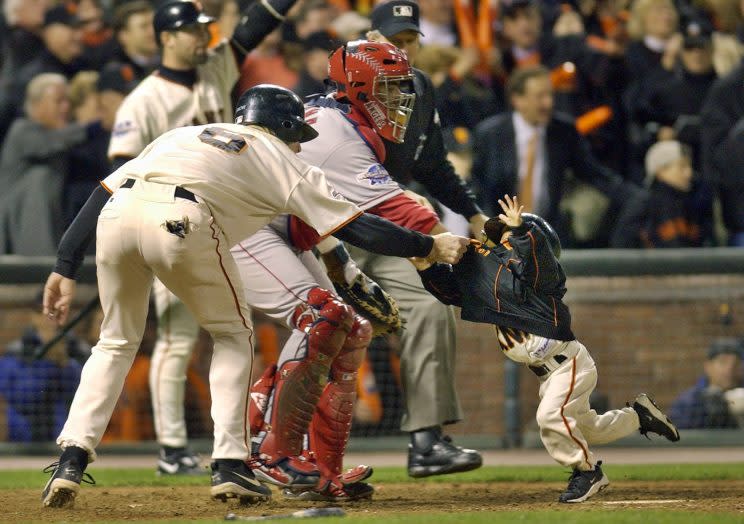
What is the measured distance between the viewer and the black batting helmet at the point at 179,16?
8234 mm

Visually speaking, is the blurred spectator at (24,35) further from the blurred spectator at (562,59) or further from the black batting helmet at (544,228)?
the black batting helmet at (544,228)

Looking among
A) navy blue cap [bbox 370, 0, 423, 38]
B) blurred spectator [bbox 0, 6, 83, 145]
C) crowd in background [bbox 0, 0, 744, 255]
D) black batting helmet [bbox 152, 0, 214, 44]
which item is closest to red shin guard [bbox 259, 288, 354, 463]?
navy blue cap [bbox 370, 0, 423, 38]

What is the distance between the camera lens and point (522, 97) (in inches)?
408

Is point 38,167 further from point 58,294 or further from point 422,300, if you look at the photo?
point 58,294

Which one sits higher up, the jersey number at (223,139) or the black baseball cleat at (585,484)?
the jersey number at (223,139)

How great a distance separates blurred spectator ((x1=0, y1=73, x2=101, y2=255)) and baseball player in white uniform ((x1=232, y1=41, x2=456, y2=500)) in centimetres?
390

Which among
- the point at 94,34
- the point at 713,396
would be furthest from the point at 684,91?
the point at 94,34

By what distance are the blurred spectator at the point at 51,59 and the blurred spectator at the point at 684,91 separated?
187 inches

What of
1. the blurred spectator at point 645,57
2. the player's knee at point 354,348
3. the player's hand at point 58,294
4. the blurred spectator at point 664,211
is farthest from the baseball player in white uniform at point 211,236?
the blurred spectator at point 645,57

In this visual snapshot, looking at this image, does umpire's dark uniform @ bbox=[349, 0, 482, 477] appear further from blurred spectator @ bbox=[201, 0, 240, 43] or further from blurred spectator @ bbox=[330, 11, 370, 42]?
blurred spectator @ bbox=[201, 0, 240, 43]

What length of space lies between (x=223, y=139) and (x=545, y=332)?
1.69 m

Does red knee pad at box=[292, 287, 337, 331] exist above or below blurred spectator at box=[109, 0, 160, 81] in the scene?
below

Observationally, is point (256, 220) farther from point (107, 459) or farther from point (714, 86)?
point (714, 86)

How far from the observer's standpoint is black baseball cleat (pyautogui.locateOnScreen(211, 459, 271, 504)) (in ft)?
19.1
